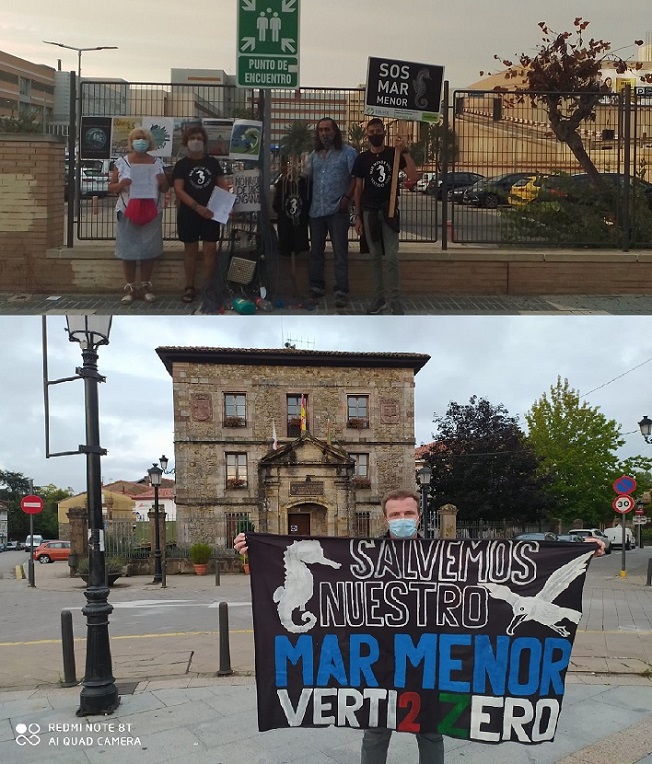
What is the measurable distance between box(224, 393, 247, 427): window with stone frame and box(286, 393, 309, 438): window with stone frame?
1.73 meters

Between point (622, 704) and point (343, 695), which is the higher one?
point (343, 695)

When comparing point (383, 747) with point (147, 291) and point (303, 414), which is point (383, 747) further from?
point (303, 414)

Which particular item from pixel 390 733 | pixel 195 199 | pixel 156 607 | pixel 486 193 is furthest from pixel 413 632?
pixel 156 607

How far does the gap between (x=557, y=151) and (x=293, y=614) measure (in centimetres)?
1191

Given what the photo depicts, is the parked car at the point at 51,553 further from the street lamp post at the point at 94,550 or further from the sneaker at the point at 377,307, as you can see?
the street lamp post at the point at 94,550

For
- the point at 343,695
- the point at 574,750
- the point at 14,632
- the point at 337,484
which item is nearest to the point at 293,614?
the point at 343,695

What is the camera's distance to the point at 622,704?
298 inches

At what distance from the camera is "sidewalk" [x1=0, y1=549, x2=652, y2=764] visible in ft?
20.3

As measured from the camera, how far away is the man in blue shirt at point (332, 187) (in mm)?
12750

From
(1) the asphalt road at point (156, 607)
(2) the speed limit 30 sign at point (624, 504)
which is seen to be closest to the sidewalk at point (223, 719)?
(1) the asphalt road at point (156, 607)

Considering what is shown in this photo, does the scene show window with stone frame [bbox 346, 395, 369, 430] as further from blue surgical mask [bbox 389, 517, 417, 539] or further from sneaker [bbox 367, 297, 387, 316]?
blue surgical mask [bbox 389, 517, 417, 539]

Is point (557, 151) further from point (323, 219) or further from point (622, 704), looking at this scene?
point (622, 704)

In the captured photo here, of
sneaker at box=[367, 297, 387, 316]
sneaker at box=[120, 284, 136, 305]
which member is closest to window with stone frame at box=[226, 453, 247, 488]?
sneaker at box=[120, 284, 136, 305]

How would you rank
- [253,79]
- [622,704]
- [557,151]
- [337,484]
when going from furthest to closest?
1. [337,484]
2. [557,151]
3. [253,79]
4. [622,704]
